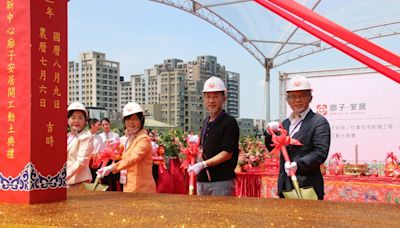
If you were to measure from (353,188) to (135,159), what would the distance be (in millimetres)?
2713

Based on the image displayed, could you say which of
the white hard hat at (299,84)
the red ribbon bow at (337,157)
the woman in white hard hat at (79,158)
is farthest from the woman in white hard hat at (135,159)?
the red ribbon bow at (337,157)

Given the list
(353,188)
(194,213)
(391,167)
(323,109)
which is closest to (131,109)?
(194,213)

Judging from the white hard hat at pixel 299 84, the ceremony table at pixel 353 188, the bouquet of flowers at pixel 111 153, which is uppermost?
the white hard hat at pixel 299 84

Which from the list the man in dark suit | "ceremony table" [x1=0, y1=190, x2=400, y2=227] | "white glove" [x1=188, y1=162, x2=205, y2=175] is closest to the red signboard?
"ceremony table" [x1=0, y1=190, x2=400, y2=227]

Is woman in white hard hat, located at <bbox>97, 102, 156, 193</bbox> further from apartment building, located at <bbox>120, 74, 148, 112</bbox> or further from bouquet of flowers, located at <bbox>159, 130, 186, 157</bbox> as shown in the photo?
apartment building, located at <bbox>120, 74, 148, 112</bbox>

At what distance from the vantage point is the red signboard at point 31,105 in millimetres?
1649

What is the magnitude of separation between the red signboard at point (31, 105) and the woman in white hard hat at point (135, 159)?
1218 millimetres

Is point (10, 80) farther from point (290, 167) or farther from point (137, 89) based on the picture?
point (137, 89)

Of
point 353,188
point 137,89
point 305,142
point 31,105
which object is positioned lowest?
point 353,188

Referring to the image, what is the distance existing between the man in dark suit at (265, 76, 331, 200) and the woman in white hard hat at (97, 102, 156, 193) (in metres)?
0.89

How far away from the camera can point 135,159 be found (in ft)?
9.78

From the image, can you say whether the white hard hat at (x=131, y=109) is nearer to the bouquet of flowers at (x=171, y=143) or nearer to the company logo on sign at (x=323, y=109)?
the bouquet of flowers at (x=171, y=143)

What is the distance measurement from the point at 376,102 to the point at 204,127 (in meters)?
3.66

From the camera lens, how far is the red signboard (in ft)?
5.41
